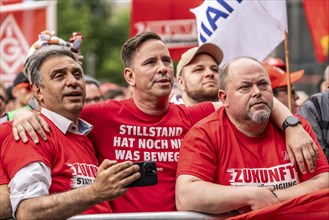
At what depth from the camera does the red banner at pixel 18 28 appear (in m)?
11.4

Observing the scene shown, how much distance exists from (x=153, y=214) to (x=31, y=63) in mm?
1775

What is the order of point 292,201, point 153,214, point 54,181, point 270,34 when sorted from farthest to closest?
point 270,34
point 54,181
point 292,201
point 153,214

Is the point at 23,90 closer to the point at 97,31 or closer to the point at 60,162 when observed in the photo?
the point at 60,162

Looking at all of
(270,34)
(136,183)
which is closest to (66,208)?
(136,183)

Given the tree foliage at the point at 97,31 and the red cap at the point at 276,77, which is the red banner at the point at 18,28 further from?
the tree foliage at the point at 97,31

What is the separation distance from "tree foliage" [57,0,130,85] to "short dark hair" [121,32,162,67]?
150 feet

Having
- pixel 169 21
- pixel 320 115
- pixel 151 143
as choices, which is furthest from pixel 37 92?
pixel 169 21

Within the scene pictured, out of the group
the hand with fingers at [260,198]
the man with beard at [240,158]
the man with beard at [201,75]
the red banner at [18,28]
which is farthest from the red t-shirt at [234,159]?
the red banner at [18,28]

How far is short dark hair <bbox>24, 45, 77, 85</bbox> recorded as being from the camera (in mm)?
5480

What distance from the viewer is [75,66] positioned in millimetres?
5484

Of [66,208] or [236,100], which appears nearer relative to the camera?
[66,208]

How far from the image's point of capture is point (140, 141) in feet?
18.5

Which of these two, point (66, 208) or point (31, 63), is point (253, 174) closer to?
point (66, 208)

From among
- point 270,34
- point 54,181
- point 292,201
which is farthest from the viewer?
point 270,34
